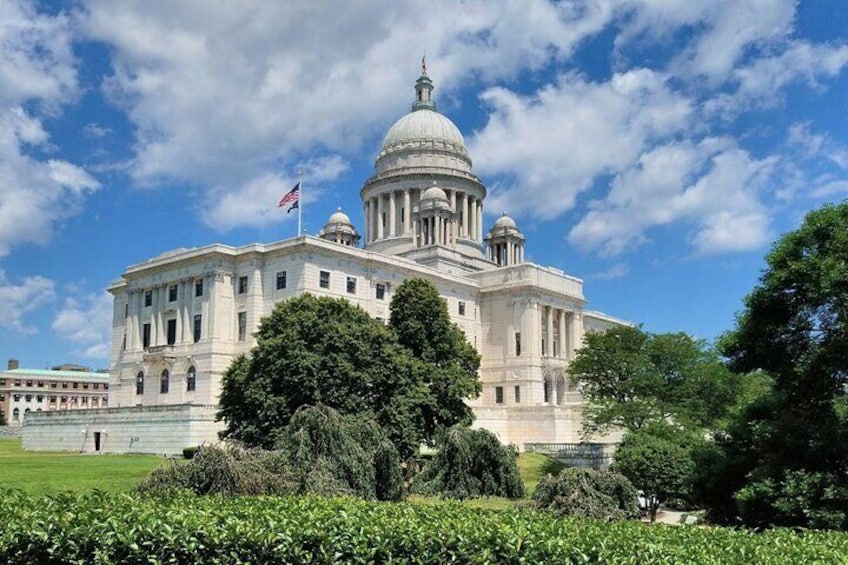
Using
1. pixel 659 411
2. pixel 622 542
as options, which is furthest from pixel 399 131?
pixel 622 542

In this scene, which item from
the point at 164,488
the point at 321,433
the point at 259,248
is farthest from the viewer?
the point at 259,248

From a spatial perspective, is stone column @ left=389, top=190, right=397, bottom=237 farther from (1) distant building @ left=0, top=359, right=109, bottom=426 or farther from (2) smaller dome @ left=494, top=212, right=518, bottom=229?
(1) distant building @ left=0, top=359, right=109, bottom=426

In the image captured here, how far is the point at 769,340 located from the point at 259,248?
53.7m

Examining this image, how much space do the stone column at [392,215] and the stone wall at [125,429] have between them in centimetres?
4703

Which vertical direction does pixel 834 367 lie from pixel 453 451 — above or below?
above

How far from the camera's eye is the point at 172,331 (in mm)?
76812

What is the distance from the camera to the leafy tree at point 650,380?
62.0 m

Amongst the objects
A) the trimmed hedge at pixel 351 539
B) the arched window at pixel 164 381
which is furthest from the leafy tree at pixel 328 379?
the arched window at pixel 164 381

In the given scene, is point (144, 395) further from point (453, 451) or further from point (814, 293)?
point (814, 293)

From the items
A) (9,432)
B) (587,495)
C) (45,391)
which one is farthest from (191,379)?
(45,391)

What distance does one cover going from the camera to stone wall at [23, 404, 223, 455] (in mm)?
58656

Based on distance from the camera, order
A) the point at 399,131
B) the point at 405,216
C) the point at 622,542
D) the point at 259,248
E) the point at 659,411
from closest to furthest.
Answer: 1. the point at 622,542
2. the point at 659,411
3. the point at 259,248
4. the point at 405,216
5. the point at 399,131

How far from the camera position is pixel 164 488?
23.0 m

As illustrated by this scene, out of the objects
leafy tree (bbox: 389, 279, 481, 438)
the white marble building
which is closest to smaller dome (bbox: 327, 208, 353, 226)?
the white marble building
